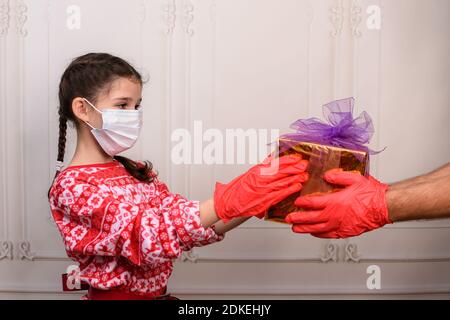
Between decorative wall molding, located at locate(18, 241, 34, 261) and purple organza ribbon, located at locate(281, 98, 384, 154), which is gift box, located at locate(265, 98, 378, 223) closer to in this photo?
purple organza ribbon, located at locate(281, 98, 384, 154)

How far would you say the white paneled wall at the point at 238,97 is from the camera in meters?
2.36

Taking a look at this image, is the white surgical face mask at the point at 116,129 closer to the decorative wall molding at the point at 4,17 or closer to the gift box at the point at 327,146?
the gift box at the point at 327,146

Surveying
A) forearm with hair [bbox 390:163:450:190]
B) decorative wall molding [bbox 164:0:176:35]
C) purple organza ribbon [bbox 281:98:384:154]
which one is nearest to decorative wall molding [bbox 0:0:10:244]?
decorative wall molding [bbox 164:0:176:35]

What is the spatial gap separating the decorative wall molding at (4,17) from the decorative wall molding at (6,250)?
2.82 feet

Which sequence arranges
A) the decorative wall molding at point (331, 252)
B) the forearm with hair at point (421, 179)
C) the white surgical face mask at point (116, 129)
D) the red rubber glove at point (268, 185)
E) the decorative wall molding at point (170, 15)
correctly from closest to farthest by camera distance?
the red rubber glove at point (268, 185) < the forearm with hair at point (421, 179) < the white surgical face mask at point (116, 129) < the decorative wall molding at point (170, 15) < the decorative wall molding at point (331, 252)

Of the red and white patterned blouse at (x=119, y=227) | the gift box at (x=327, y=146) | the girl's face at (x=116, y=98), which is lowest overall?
the red and white patterned blouse at (x=119, y=227)

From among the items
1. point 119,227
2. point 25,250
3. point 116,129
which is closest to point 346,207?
point 119,227

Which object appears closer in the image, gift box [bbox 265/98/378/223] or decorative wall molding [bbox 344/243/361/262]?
gift box [bbox 265/98/378/223]

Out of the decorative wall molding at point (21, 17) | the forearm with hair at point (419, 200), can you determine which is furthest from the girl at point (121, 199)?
the decorative wall molding at point (21, 17)

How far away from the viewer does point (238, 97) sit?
7.81 ft

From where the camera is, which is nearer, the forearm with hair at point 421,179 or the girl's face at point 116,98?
the forearm with hair at point 421,179

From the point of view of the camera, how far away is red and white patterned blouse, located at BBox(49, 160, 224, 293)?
1413mm

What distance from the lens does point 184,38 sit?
2.36 metres

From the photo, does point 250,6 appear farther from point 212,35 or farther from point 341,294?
point 341,294
